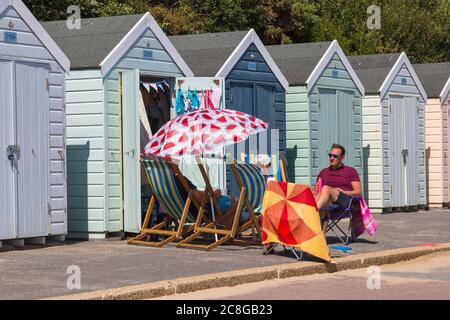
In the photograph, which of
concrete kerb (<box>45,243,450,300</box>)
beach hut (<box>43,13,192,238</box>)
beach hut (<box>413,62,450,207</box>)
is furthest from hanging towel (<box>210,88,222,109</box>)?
beach hut (<box>413,62,450,207</box>)

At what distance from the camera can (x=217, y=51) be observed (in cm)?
1916

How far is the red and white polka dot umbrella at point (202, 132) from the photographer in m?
14.1

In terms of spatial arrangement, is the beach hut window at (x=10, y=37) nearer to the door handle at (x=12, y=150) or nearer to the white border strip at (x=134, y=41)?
the door handle at (x=12, y=150)

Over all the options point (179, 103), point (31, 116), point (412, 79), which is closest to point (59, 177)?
point (31, 116)

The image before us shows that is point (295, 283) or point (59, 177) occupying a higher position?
point (59, 177)

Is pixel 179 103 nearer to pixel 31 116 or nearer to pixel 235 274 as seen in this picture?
pixel 31 116

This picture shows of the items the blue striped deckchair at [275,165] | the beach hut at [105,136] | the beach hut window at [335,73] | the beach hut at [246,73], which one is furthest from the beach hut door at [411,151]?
the blue striped deckchair at [275,165]

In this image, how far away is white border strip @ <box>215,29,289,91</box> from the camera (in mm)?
18641

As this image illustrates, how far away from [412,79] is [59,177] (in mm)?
10754

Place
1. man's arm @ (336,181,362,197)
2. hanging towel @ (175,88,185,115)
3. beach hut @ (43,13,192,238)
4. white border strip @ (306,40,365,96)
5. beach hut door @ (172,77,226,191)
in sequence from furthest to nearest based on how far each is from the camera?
white border strip @ (306,40,365,96) < hanging towel @ (175,88,185,115) < beach hut door @ (172,77,226,191) < beach hut @ (43,13,192,238) < man's arm @ (336,181,362,197)

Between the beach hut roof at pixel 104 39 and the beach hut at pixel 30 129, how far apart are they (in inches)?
31.0

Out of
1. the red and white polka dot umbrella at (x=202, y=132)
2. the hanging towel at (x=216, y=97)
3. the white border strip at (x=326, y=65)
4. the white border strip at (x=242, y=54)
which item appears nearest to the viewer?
the red and white polka dot umbrella at (x=202, y=132)

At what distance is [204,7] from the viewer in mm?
33719

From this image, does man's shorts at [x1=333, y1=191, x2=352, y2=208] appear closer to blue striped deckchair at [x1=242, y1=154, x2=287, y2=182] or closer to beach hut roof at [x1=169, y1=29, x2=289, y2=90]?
blue striped deckchair at [x1=242, y1=154, x2=287, y2=182]
